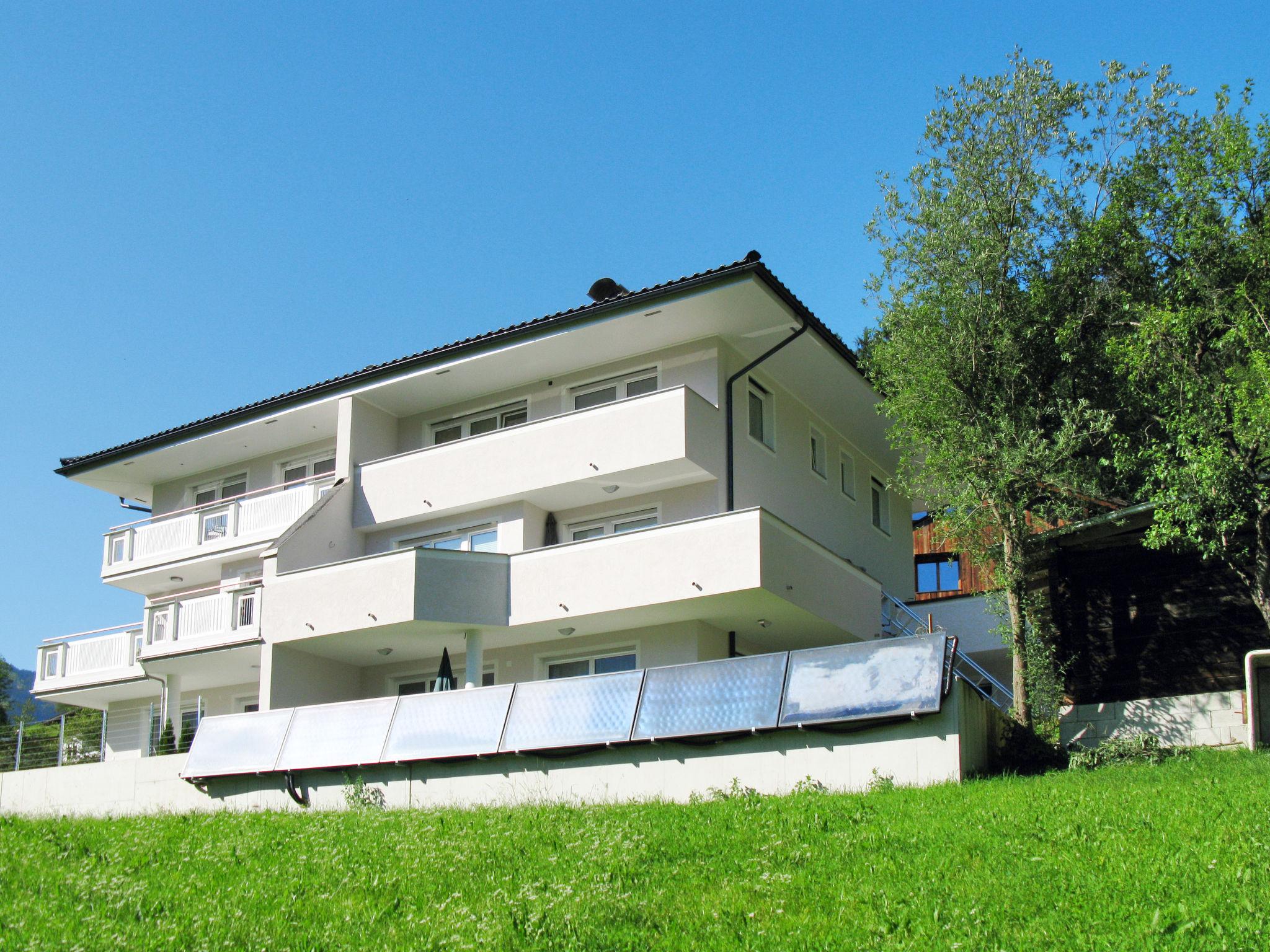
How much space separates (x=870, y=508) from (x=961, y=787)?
16360 mm

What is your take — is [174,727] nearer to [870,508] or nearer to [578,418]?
[578,418]

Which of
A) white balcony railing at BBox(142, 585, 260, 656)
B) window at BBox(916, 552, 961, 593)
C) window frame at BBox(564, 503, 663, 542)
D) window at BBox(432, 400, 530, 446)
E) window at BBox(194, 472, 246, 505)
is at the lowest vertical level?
white balcony railing at BBox(142, 585, 260, 656)

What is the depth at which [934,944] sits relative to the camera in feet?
29.7

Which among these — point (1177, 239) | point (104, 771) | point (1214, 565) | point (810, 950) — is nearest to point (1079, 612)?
point (1214, 565)

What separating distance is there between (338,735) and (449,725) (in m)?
2.22

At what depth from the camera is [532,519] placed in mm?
24953

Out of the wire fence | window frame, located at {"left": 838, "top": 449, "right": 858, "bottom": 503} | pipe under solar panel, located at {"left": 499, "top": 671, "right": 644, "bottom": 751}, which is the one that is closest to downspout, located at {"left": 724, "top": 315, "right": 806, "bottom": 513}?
window frame, located at {"left": 838, "top": 449, "right": 858, "bottom": 503}

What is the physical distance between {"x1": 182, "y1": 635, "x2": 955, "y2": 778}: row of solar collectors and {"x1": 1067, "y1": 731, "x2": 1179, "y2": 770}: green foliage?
104 inches

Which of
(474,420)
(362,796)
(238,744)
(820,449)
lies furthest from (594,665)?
(820,449)

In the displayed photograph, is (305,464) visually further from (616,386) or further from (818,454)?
(818,454)

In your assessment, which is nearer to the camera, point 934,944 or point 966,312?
point 934,944

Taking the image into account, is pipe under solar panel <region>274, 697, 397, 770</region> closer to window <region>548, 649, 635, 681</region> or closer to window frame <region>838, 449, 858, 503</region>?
window <region>548, 649, 635, 681</region>

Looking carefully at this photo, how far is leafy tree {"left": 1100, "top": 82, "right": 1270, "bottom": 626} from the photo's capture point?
1903 centimetres

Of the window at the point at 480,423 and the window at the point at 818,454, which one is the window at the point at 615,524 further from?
the window at the point at 818,454
